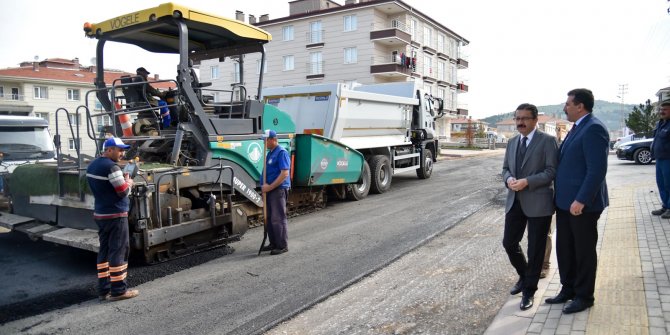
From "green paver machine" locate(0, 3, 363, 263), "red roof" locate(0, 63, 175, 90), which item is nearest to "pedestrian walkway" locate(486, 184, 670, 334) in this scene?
"green paver machine" locate(0, 3, 363, 263)

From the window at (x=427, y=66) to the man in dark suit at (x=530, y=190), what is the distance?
3965cm

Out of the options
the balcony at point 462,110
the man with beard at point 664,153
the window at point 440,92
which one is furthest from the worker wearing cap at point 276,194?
the balcony at point 462,110

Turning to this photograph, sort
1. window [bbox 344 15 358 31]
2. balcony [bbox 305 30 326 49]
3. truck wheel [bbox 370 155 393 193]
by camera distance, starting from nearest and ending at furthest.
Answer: truck wheel [bbox 370 155 393 193] → window [bbox 344 15 358 31] → balcony [bbox 305 30 326 49]

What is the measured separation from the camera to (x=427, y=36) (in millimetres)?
43125

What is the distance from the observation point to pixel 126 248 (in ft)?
16.0

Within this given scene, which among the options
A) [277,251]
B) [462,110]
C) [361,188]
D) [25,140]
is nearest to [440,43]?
[462,110]

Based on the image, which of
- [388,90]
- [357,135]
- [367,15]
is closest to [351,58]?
[367,15]

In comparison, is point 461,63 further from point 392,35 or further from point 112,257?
point 112,257

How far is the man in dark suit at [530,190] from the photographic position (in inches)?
154

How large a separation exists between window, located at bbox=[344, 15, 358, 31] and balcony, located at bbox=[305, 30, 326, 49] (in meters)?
2.16

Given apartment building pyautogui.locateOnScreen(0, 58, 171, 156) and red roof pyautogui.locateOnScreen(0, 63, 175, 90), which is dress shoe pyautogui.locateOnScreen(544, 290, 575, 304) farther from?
red roof pyautogui.locateOnScreen(0, 63, 175, 90)

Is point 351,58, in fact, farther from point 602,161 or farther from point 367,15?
point 602,161

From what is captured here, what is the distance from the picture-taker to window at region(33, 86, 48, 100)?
4388 centimetres

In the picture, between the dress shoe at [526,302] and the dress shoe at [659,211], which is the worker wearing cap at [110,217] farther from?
the dress shoe at [659,211]
